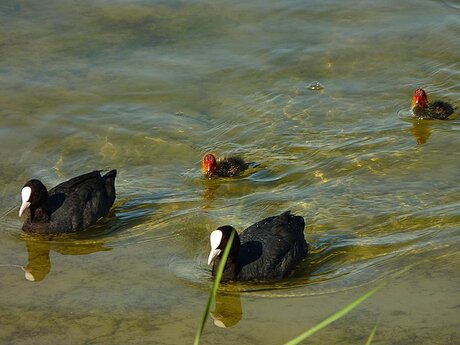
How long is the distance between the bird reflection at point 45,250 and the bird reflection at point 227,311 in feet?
5.28

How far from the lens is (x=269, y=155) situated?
12.3 meters

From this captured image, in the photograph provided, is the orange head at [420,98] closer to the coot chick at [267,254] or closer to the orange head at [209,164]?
the orange head at [209,164]

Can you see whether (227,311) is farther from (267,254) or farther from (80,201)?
(80,201)

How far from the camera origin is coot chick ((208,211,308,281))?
9.47 meters

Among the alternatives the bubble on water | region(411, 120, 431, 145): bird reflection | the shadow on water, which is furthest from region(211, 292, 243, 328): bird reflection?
the bubble on water

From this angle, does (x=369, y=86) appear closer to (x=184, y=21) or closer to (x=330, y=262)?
(x=184, y=21)

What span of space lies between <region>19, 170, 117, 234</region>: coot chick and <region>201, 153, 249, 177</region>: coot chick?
3.75 feet

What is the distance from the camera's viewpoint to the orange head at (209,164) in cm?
1160

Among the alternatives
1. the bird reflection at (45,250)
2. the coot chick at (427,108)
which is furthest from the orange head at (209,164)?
the coot chick at (427,108)

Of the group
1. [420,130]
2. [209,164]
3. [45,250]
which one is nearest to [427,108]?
[420,130]

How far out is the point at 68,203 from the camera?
35.2 feet

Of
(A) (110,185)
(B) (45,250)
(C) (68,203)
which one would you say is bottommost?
(B) (45,250)

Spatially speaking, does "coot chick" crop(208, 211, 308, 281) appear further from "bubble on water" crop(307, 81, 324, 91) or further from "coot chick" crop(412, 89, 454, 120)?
"bubble on water" crop(307, 81, 324, 91)

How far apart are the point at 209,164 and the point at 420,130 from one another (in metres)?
2.97
